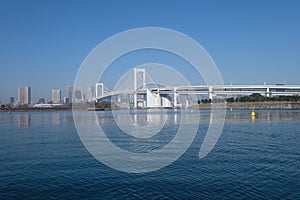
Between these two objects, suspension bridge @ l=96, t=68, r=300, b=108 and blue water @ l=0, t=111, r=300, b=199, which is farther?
suspension bridge @ l=96, t=68, r=300, b=108

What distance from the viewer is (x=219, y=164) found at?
7012 mm

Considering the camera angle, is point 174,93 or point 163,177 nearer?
point 163,177

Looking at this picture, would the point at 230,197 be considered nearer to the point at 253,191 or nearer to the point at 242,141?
the point at 253,191

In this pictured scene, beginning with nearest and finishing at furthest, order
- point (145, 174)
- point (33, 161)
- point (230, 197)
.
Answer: point (230, 197) < point (145, 174) < point (33, 161)

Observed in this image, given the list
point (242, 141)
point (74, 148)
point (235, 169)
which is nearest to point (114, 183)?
point (235, 169)

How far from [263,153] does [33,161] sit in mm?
5685

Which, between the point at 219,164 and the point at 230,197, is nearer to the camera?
the point at 230,197

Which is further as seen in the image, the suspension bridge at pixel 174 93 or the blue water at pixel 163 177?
the suspension bridge at pixel 174 93

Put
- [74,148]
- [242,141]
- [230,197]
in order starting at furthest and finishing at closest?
[242,141] < [74,148] < [230,197]

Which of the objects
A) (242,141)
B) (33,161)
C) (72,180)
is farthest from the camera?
(242,141)

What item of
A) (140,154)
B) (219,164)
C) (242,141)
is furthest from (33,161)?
(242,141)

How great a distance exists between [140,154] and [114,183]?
2921mm

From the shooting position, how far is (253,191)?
200 inches

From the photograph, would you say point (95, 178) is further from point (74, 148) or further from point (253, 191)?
point (74, 148)
